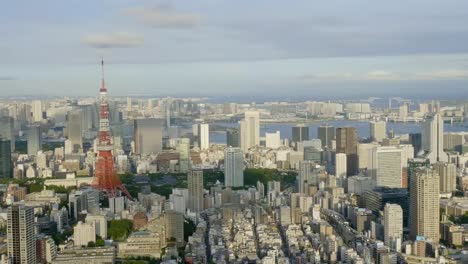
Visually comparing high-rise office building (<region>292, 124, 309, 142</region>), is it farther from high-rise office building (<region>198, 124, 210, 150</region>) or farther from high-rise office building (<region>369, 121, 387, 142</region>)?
high-rise office building (<region>198, 124, 210, 150</region>)

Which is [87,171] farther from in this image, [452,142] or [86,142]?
[452,142]

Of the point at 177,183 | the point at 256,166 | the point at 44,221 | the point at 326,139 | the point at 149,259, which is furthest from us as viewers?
the point at 326,139

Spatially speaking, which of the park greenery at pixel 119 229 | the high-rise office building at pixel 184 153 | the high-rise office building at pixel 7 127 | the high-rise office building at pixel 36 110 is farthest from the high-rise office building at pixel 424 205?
the high-rise office building at pixel 7 127

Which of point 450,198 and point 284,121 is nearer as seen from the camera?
point 450,198

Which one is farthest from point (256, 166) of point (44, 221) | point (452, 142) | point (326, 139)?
point (44, 221)

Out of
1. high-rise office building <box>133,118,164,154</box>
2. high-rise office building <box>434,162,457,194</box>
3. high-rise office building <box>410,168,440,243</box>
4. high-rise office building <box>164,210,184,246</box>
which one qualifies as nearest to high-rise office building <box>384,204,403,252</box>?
high-rise office building <box>410,168,440,243</box>

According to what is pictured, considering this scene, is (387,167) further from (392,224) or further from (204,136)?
(204,136)

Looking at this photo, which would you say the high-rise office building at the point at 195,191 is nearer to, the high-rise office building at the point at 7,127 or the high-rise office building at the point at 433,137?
the high-rise office building at the point at 433,137

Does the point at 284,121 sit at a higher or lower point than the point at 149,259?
higher
